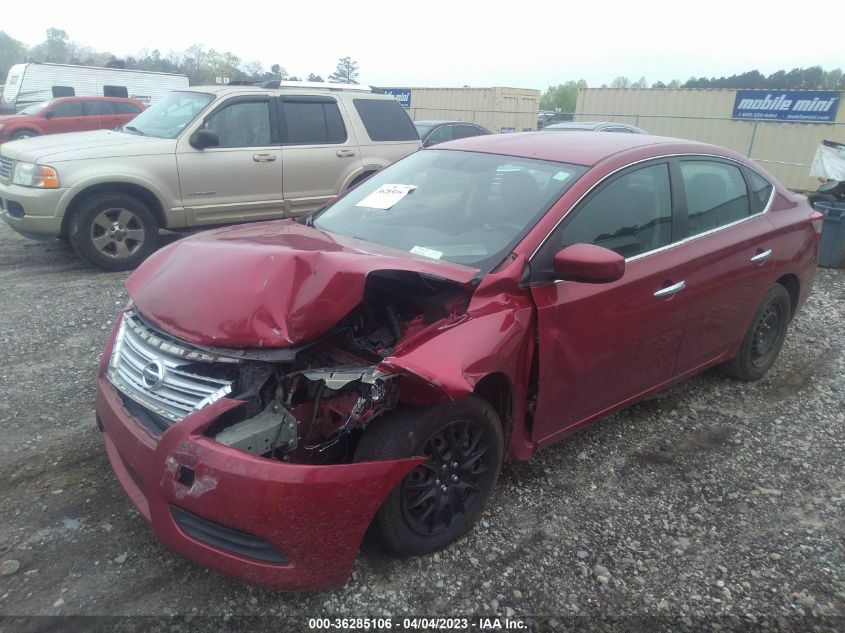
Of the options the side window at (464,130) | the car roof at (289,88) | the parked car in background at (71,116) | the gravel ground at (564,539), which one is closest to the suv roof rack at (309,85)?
the car roof at (289,88)

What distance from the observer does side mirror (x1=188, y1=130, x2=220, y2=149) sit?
7.06 meters

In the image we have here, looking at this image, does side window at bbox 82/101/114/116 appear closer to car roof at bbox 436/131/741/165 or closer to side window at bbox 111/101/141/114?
side window at bbox 111/101/141/114

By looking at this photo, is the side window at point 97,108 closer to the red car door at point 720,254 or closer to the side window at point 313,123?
the side window at point 313,123

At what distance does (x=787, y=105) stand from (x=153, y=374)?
72.5 ft

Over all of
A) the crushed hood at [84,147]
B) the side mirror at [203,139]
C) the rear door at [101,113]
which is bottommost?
the rear door at [101,113]

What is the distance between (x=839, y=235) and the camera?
835 centimetres

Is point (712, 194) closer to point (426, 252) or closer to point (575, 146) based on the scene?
point (575, 146)

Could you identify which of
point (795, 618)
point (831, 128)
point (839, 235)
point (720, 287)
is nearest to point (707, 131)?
point (831, 128)

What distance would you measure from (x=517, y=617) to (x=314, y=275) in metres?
1.59

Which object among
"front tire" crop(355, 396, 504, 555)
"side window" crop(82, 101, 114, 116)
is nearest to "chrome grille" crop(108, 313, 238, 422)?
"front tire" crop(355, 396, 504, 555)

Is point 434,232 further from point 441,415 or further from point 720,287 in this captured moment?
point 720,287

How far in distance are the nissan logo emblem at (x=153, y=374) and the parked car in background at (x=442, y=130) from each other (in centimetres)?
1042

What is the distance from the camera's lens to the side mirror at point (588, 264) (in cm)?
278

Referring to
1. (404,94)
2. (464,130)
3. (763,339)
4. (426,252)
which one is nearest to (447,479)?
(426,252)
